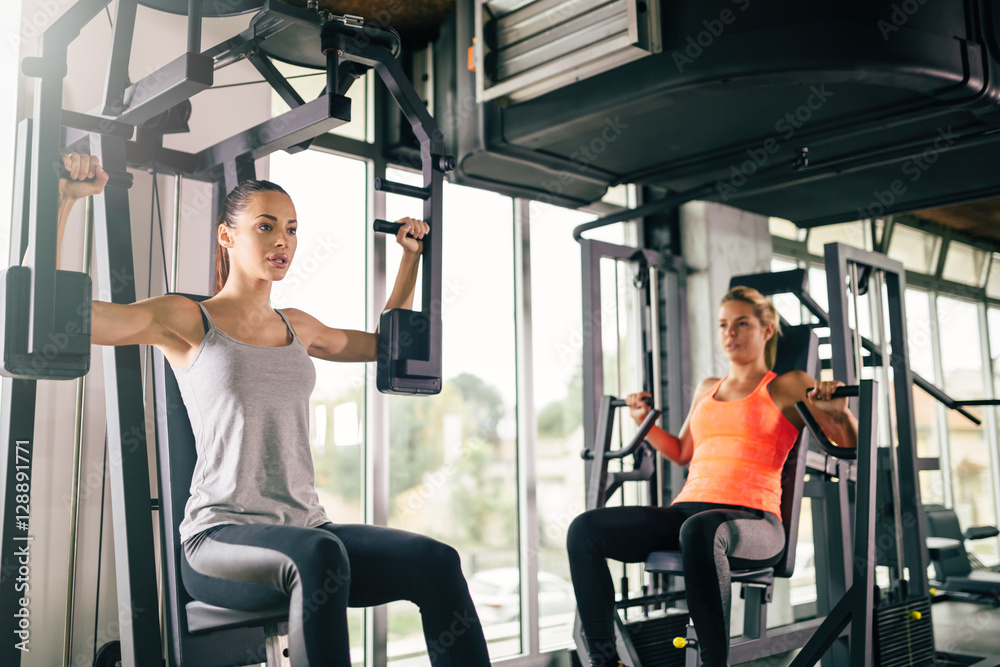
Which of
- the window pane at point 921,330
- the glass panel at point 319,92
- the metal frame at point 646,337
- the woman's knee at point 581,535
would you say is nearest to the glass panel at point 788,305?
the window pane at point 921,330

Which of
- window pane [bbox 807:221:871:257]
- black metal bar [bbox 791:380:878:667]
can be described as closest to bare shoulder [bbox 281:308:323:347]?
black metal bar [bbox 791:380:878:667]

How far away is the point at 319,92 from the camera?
10.8ft

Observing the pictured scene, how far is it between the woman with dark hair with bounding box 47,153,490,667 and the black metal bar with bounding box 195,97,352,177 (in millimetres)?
162

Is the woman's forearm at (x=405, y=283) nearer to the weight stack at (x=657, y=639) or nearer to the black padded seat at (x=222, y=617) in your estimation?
the black padded seat at (x=222, y=617)

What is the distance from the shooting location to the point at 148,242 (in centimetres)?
260

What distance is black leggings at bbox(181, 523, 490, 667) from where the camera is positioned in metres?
1.40

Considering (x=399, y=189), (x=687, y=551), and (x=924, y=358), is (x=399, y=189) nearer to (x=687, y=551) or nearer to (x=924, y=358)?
(x=687, y=551)

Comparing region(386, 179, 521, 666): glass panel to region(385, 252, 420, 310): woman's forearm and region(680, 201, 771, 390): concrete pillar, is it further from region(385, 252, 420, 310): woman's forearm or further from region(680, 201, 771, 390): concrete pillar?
region(385, 252, 420, 310): woman's forearm

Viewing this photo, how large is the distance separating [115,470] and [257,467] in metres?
0.31

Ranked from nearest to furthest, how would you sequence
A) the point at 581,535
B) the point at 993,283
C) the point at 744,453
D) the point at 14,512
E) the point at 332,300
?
1. the point at 14,512
2. the point at 581,535
3. the point at 744,453
4. the point at 332,300
5. the point at 993,283

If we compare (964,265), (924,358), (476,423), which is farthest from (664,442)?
(964,265)

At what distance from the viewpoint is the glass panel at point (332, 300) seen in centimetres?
313

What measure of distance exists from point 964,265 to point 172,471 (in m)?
6.11

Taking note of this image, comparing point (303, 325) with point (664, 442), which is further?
point (664, 442)
